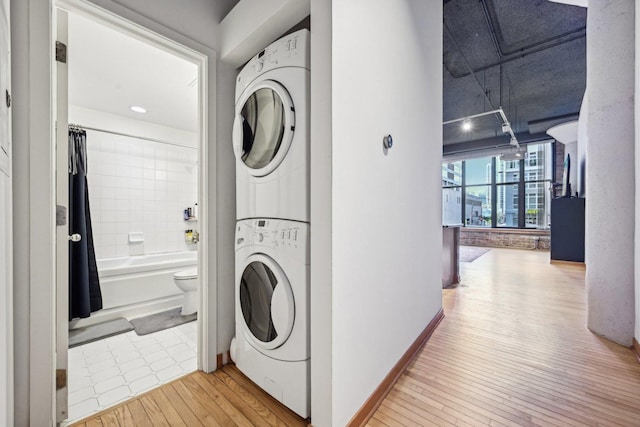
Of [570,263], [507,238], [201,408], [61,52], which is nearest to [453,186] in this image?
[507,238]

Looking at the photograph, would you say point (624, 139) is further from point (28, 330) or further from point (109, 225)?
point (109, 225)

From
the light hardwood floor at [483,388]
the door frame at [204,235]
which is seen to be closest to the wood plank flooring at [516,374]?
A: the light hardwood floor at [483,388]

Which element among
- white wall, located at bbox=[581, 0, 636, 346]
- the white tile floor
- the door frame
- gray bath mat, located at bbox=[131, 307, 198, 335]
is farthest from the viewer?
gray bath mat, located at bbox=[131, 307, 198, 335]

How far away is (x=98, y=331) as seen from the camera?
2.49m

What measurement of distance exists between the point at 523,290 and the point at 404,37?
11.0 ft

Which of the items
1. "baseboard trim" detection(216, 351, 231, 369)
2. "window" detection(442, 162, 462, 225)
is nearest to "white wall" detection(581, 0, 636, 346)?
"baseboard trim" detection(216, 351, 231, 369)

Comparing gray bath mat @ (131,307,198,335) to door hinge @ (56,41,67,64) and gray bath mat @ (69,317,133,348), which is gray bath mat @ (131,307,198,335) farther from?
door hinge @ (56,41,67,64)

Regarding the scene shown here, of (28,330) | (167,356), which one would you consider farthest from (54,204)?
(167,356)

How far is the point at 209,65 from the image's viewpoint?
1.73m

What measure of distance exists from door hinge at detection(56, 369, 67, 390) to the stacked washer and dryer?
2.71 feet

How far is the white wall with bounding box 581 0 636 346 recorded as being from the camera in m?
1.99

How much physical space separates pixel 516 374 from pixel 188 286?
288 cm

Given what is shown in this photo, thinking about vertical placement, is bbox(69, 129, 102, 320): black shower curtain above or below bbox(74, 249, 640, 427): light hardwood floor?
above

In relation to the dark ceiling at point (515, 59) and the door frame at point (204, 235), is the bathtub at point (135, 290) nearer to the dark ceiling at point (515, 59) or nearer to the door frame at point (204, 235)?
the door frame at point (204, 235)
